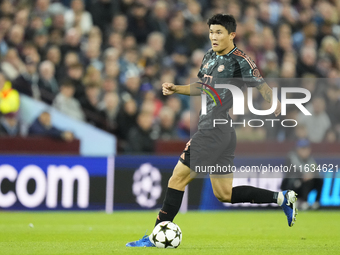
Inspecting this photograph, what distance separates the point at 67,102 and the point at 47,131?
74cm

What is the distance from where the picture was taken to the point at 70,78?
12.3 metres

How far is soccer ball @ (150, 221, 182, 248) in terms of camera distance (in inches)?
247

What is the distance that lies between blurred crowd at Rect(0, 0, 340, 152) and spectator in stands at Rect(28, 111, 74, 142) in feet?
1.26

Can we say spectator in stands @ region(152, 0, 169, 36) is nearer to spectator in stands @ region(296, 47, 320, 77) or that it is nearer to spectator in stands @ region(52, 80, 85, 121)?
spectator in stands @ region(296, 47, 320, 77)

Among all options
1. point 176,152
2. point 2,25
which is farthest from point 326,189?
point 2,25

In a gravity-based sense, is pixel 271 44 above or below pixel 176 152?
above

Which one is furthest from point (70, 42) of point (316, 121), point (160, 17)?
point (316, 121)

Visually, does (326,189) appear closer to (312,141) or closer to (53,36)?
(312,141)

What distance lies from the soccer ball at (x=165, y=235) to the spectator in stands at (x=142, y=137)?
233 inches

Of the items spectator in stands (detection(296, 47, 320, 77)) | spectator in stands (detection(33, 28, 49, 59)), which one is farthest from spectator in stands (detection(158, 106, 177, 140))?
spectator in stands (detection(296, 47, 320, 77))

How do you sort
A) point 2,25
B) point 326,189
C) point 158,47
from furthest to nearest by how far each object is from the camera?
point 158,47 → point 2,25 → point 326,189

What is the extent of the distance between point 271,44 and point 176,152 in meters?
4.93

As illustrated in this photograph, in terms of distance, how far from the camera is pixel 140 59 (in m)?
14.1

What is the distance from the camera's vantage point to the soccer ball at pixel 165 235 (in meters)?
6.28
